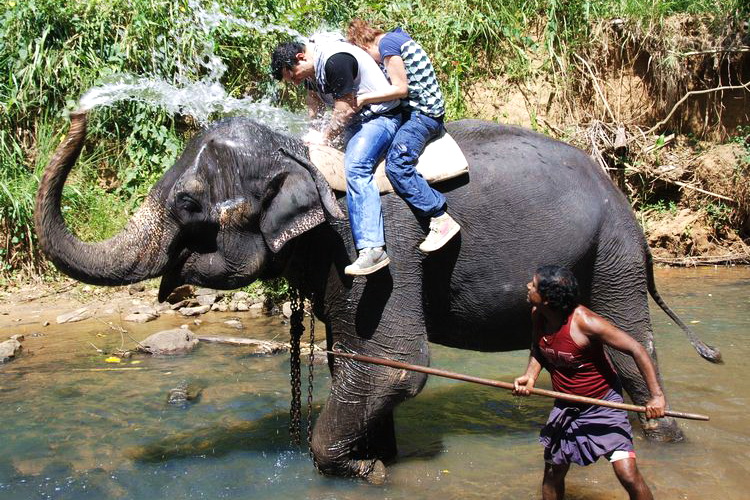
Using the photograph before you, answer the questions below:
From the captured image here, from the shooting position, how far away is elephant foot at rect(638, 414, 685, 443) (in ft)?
15.7

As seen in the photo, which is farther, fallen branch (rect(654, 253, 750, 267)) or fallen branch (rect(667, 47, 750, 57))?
fallen branch (rect(667, 47, 750, 57))

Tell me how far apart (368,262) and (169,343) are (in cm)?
324

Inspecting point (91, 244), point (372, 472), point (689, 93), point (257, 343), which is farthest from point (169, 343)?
point (689, 93)

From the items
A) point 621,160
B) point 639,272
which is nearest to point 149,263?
point 639,272

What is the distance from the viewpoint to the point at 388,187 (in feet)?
13.5

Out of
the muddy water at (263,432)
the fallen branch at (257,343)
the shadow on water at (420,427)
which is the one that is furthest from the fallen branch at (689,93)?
the fallen branch at (257,343)

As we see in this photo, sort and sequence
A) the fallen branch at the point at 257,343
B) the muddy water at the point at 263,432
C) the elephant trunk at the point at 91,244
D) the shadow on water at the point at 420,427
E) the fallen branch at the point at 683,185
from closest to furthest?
the elephant trunk at the point at 91,244 → the muddy water at the point at 263,432 → the shadow on water at the point at 420,427 → the fallen branch at the point at 257,343 → the fallen branch at the point at 683,185

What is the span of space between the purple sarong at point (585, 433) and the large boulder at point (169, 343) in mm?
3683

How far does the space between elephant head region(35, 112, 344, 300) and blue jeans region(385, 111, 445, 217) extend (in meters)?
0.34

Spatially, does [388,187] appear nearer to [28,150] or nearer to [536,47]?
[28,150]

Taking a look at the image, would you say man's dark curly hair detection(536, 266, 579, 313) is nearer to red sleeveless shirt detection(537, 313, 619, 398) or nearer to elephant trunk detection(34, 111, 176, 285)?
red sleeveless shirt detection(537, 313, 619, 398)

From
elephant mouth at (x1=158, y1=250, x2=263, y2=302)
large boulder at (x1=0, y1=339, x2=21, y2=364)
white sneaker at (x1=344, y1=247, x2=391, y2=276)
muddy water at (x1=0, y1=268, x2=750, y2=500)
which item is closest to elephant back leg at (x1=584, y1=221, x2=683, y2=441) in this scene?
muddy water at (x1=0, y1=268, x2=750, y2=500)

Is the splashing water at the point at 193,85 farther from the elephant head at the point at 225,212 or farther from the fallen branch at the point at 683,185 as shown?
the elephant head at the point at 225,212

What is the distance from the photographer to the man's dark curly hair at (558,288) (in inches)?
138
